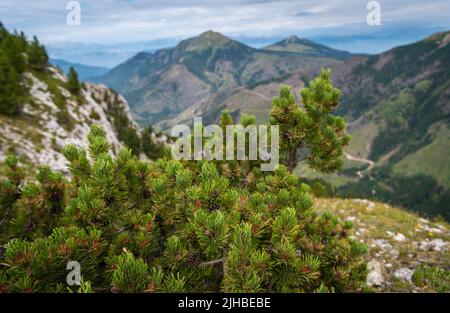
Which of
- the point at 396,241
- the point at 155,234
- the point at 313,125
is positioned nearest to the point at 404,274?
the point at 396,241

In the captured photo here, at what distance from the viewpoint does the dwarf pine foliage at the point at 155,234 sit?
432 centimetres

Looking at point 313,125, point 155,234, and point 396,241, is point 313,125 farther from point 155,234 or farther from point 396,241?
point 396,241

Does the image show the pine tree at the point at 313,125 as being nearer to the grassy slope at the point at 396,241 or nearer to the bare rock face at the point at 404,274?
the bare rock face at the point at 404,274

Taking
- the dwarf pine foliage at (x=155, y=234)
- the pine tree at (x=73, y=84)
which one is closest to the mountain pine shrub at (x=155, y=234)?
the dwarf pine foliage at (x=155, y=234)

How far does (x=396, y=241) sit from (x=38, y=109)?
57.7m

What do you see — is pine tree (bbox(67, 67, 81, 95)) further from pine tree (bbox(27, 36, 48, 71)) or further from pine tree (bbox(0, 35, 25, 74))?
pine tree (bbox(0, 35, 25, 74))

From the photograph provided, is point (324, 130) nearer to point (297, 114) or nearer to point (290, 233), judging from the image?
point (297, 114)

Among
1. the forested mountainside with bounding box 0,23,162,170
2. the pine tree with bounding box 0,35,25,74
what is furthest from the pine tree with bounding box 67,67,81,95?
the pine tree with bounding box 0,35,25,74

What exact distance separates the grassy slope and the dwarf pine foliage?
255 inches

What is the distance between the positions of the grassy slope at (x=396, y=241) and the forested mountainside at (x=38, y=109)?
17.0 metres

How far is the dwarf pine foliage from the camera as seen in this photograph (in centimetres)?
432

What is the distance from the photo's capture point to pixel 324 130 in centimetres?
963

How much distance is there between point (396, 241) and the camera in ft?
50.5
